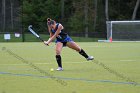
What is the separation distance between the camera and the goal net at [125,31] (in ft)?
147

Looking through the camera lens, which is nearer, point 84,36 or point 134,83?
point 134,83

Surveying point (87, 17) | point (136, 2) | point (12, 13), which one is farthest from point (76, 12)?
point (12, 13)

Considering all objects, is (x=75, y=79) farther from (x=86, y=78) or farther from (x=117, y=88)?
(x=117, y=88)

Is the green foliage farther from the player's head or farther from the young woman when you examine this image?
Result: the player's head

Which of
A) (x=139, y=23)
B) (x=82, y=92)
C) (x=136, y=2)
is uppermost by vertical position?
(x=136, y=2)

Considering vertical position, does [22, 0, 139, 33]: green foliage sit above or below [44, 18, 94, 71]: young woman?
above

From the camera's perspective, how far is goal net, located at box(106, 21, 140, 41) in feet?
147

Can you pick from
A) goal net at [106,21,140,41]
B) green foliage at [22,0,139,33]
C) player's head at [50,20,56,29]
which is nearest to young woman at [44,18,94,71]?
player's head at [50,20,56,29]

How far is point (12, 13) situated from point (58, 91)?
4623cm

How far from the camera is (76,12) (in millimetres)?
68688

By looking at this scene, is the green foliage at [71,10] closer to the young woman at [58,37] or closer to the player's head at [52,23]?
the young woman at [58,37]

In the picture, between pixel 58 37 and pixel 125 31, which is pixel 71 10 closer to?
pixel 125 31

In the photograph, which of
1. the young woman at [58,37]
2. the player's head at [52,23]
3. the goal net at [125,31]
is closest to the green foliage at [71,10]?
the goal net at [125,31]

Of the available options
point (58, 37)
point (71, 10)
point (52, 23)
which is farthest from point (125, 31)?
point (52, 23)
